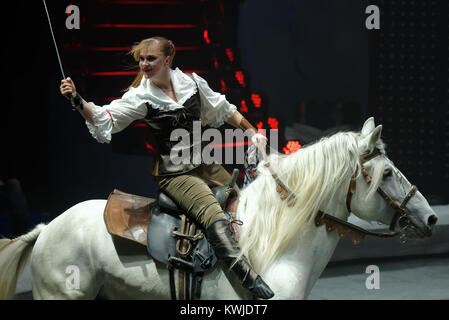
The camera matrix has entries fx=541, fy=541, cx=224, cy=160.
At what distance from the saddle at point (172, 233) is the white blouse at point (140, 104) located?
0.37 m

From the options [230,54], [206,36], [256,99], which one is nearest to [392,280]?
[256,99]

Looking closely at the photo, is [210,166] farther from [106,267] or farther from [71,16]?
[71,16]

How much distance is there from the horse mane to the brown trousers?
0.17 meters

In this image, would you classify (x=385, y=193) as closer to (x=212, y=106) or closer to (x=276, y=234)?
(x=276, y=234)

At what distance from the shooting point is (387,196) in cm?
235

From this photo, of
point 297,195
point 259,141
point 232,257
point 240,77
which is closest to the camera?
point 232,257

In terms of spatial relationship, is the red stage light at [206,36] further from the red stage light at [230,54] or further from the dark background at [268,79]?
the red stage light at [230,54]

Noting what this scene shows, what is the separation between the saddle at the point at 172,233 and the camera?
2.37 m

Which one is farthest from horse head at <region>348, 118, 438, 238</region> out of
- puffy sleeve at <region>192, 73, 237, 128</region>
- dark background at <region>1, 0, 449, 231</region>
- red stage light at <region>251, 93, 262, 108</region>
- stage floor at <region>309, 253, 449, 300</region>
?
red stage light at <region>251, 93, 262, 108</region>

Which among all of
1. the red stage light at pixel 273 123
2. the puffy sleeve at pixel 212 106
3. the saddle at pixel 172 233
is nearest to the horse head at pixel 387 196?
the saddle at pixel 172 233

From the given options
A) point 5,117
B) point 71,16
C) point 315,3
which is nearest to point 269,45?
point 315,3

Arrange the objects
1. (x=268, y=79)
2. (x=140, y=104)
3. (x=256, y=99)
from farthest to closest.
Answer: (x=268, y=79) < (x=256, y=99) < (x=140, y=104)

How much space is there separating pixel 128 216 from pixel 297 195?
787mm

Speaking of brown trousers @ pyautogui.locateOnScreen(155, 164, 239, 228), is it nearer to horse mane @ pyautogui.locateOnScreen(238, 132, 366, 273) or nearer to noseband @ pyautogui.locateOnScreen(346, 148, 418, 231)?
horse mane @ pyautogui.locateOnScreen(238, 132, 366, 273)
